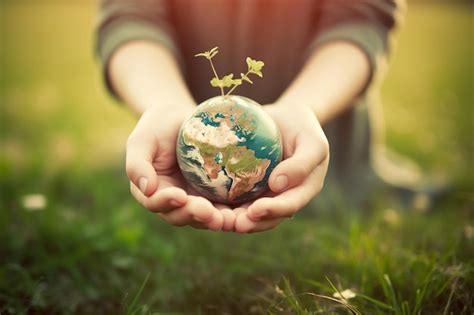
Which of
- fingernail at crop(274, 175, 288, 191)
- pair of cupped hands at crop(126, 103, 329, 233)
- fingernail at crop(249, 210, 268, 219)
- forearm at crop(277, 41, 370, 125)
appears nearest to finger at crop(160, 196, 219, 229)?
pair of cupped hands at crop(126, 103, 329, 233)

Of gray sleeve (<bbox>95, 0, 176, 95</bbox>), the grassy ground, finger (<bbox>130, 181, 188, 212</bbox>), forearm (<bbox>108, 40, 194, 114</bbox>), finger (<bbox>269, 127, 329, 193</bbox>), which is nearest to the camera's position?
finger (<bbox>130, 181, 188, 212</bbox>)

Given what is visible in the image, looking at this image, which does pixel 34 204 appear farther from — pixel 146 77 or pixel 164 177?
pixel 164 177

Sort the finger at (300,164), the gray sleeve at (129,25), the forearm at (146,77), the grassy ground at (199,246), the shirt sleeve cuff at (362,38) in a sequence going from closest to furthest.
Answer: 1. the finger at (300,164)
2. the grassy ground at (199,246)
3. the forearm at (146,77)
4. the shirt sleeve cuff at (362,38)
5. the gray sleeve at (129,25)

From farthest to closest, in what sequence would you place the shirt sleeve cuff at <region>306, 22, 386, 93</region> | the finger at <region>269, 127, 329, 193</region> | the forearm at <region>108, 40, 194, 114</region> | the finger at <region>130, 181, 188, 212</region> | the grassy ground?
1. the shirt sleeve cuff at <region>306, 22, 386, 93</region>
2. the forearm at <region>108, 40, 194, 114</region>
3. the grassy ground
4. the finger at <region>269, 127, 329, 193</region>
5. the finger at <region>130, 181, 188, 212</region>

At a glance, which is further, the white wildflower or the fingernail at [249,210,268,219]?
the white wildflower

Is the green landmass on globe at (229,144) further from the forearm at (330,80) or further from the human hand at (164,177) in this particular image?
the forearm at (330,80)

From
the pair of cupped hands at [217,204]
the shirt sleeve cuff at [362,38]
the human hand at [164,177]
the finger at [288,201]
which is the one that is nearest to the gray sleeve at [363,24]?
the shirt sleeve cuff at [362,38]

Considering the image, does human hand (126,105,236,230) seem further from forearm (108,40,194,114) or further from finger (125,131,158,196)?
forearm (108,40,194,114)

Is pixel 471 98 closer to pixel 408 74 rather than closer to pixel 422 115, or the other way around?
pixel 422 115

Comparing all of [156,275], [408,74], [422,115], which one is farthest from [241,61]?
[408,74]
